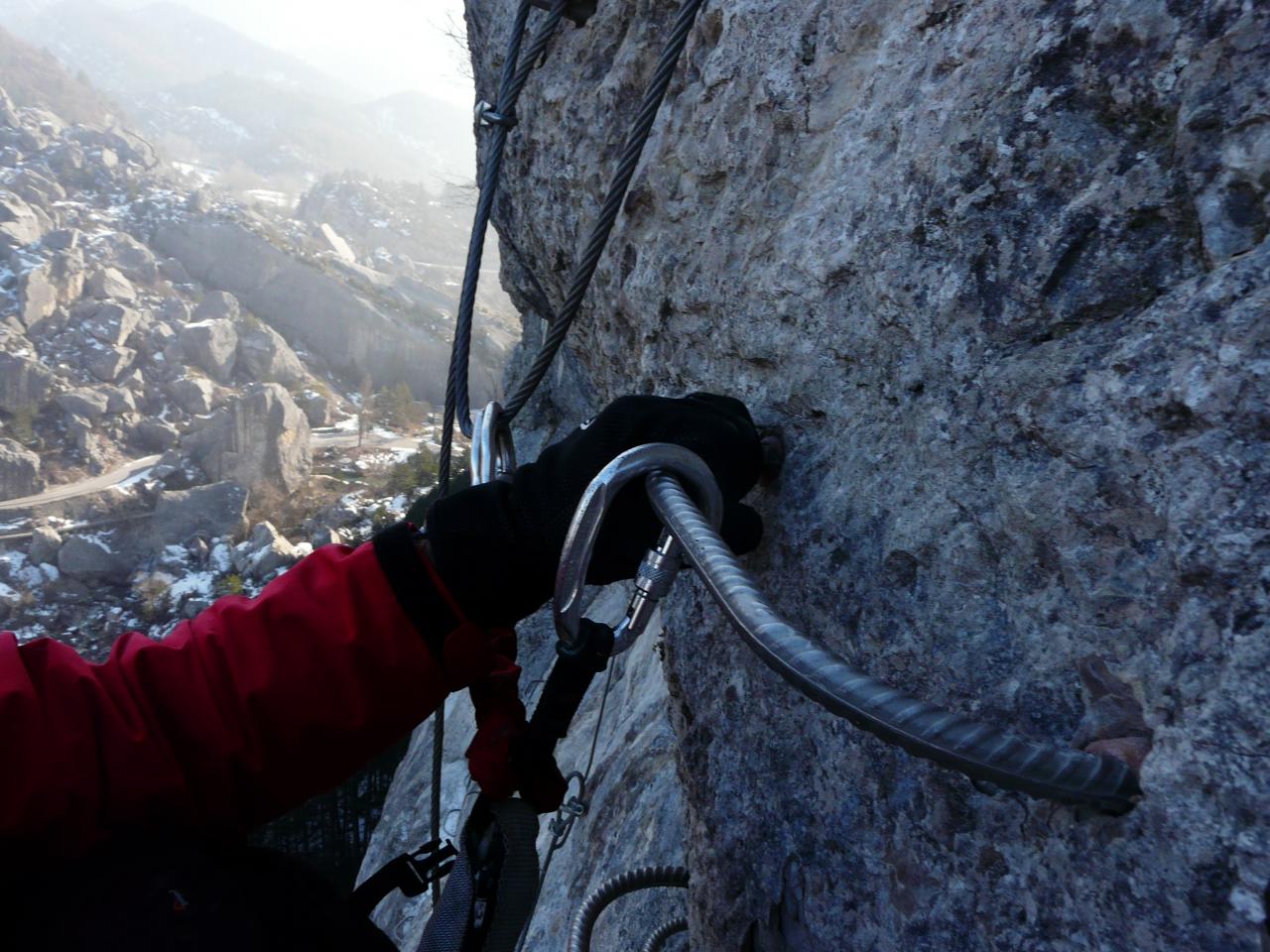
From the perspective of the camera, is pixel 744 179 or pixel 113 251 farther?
pixel 113 251

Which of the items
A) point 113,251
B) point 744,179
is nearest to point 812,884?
point 744,179

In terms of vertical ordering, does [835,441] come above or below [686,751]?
above

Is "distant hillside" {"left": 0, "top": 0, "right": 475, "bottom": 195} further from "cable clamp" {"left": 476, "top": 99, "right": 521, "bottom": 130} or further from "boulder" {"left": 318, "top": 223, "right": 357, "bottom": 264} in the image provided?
"cable clamp" {"left": 476, "top": 99, "right": 521, "bottom": 130}

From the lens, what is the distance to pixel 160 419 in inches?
1254

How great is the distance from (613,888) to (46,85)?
69.9 m

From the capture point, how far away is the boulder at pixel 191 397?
1287 inches

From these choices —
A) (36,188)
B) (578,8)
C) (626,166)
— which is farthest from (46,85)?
(626,166)

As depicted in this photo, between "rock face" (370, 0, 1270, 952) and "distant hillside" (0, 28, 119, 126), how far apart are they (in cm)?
6562

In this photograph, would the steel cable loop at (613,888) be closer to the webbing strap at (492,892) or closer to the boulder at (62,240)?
the webbing strap at (492,892)

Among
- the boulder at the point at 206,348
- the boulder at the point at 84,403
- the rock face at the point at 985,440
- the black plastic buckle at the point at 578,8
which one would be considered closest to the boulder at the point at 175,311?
the boulder at the point at 206,348

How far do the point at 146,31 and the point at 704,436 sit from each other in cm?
11415

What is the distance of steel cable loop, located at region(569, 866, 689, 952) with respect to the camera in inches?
59.6

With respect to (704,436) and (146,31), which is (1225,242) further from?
(146,31)

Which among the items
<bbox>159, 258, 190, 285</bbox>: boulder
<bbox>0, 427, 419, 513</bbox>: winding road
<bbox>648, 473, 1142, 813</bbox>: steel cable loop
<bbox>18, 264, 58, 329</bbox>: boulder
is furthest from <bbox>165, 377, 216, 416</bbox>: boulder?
<bbox>648, 473, 1142, 813</bbox>: steel cable loop
